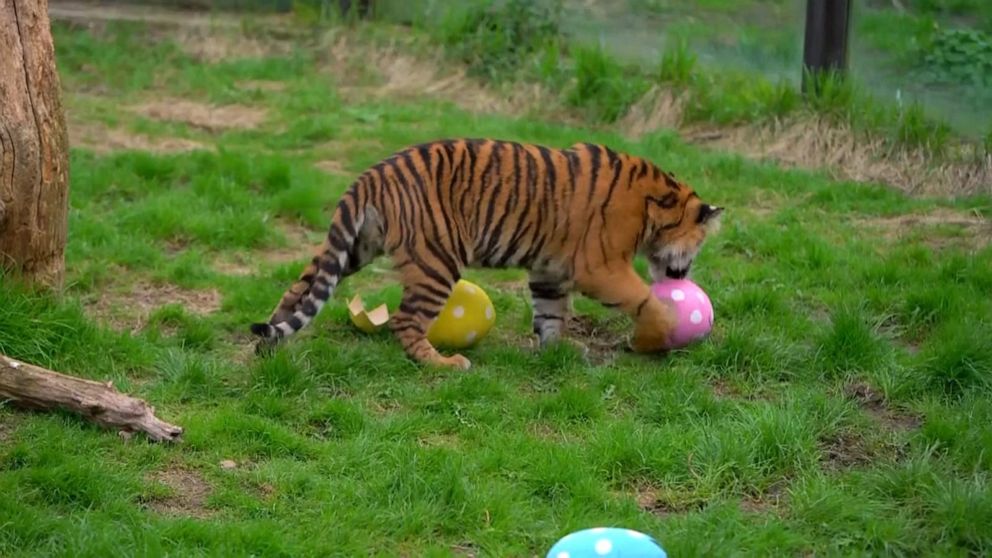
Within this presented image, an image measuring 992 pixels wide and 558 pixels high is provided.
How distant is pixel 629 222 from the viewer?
6.52m

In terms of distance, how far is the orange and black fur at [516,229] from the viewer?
6.30 meters

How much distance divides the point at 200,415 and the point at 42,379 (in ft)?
2.15

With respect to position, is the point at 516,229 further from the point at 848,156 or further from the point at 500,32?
the point at 500,32

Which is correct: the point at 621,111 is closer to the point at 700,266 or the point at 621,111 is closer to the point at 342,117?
the point at 342,117

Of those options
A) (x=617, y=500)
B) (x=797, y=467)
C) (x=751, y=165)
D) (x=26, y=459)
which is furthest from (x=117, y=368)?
(x=751, y=165)

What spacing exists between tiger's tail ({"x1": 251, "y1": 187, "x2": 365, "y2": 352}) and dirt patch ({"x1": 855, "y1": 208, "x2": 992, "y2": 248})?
353cm

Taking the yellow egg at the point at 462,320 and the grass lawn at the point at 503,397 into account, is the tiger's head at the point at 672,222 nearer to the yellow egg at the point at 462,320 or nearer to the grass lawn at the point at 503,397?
the grass lawn at the point at 503,397

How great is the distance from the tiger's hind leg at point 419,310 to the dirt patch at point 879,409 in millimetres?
1776

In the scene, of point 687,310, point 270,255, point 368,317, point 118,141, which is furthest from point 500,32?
point 687,310

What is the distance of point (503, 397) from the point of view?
5.93 meters

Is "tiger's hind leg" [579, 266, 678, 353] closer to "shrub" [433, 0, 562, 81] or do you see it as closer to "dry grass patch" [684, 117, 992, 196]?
"dry grass patch" [684, 117, 992, 196]

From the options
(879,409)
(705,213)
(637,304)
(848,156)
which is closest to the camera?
(879,409)

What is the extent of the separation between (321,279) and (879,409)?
2.57 m

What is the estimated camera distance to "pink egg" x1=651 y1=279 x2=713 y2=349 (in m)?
6.36
